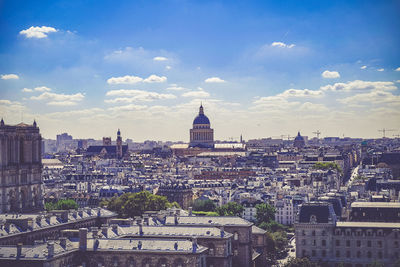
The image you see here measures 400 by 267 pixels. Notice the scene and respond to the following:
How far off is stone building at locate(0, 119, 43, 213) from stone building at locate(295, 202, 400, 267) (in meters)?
41.1

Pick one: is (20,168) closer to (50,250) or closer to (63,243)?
(63,243)

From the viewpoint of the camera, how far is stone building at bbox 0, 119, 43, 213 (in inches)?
4104

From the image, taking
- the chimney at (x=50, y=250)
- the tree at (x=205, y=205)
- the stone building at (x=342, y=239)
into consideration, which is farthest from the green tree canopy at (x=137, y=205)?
the chimney at (x=50, y=250)

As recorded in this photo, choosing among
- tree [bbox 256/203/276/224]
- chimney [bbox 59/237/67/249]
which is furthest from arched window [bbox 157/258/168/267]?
tree [bbox 256/203/276/224]

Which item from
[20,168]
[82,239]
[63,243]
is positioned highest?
[20,168]

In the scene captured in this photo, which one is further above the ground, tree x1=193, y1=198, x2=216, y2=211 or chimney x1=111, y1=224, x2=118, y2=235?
chimney x1=111, y1=224, x2=118, y2=235

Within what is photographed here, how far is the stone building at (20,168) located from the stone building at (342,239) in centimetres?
4107

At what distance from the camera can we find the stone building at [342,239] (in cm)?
8756

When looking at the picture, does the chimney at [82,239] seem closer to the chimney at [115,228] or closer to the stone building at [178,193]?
the chimney at [115,228]

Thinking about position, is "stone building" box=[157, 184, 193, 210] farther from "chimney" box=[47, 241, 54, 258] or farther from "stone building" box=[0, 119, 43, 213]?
"chimney" box=[47, 241, 54, 258]

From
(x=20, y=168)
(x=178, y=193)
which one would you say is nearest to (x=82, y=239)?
(x=20, y=168)

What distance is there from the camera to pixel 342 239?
89500 millimetres

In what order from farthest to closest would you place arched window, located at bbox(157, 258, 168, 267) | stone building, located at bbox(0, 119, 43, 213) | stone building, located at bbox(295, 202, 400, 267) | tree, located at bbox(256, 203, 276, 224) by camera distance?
1. tree, located at bbox(256, 203, 276, 224)
2. stone building, located at bbox(0, 119, 43, 213)
3. stone building, located at bbox(295, 202, 400, 267)
4. arched window, located at bbox(157, 258, 168, 267)

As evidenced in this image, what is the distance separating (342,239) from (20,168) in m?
47.9
